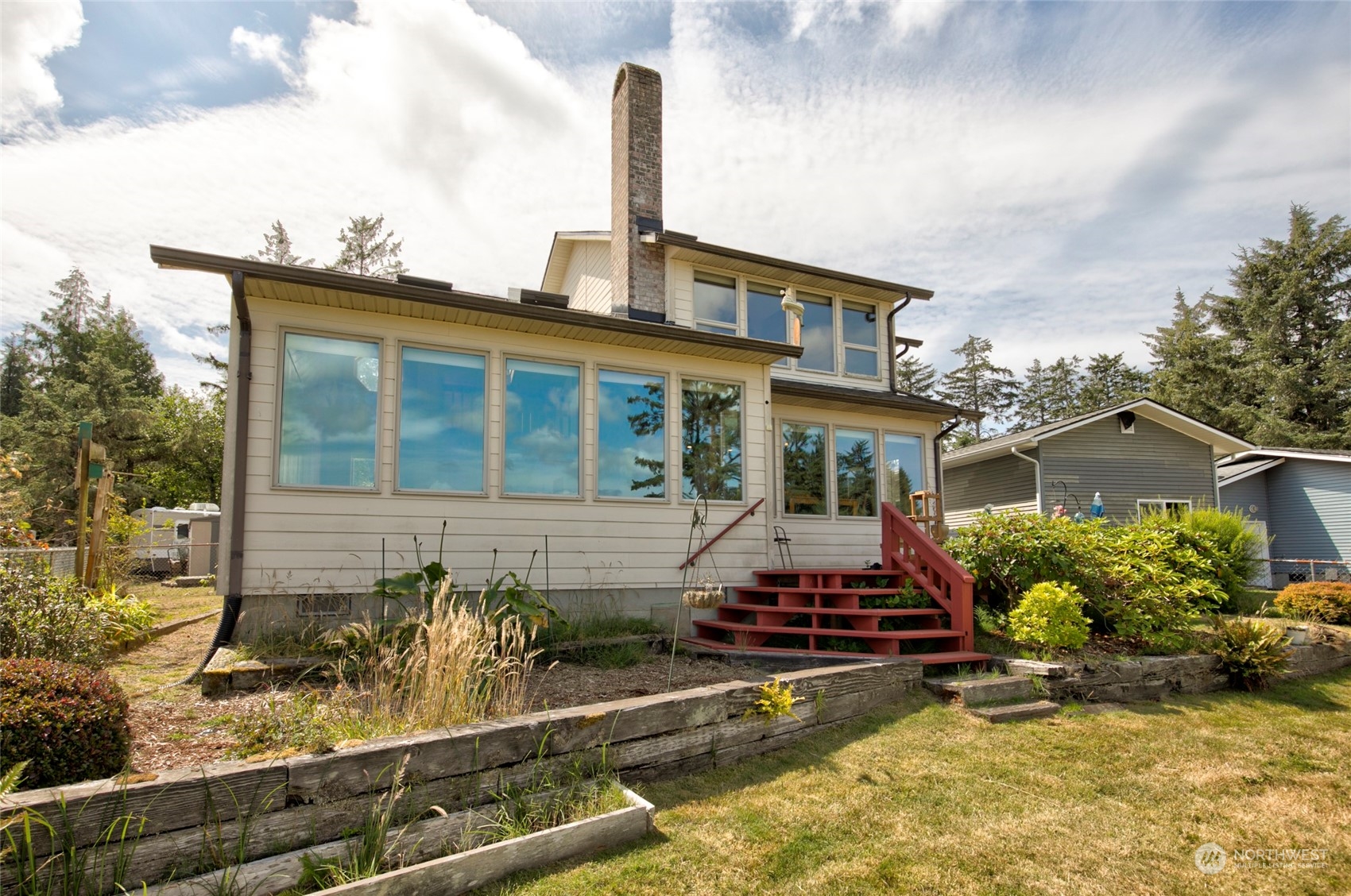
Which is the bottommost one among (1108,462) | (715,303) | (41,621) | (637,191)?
(41,621)

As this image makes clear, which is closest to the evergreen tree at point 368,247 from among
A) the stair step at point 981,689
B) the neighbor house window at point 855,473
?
the neighbor house window at point 855,473

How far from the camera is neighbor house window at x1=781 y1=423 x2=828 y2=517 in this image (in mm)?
10352

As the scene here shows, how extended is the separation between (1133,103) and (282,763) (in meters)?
10.5

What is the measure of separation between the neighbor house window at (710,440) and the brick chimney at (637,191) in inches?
98.5

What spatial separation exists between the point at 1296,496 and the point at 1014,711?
20.9 meters

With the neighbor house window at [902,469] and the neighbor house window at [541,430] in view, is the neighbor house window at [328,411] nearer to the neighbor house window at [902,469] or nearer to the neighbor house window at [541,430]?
the neighbor house window at [541,430]

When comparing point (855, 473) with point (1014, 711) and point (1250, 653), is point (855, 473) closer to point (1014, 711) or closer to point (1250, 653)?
point (1250, 653)

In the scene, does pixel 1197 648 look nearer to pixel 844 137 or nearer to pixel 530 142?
pixel 844 137

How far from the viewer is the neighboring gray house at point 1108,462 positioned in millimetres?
16344

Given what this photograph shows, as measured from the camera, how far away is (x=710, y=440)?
8477 millimetres

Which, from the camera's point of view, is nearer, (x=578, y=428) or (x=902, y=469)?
(x=578, y=428)

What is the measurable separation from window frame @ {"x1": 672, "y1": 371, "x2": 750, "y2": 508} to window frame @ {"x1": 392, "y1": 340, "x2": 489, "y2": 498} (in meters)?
2.09

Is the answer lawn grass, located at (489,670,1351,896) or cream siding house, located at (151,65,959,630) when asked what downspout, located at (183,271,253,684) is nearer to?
cream siding house, located at (151,65,959,630)

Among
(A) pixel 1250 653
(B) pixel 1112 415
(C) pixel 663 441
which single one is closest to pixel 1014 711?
(A) pixel 1250 653
